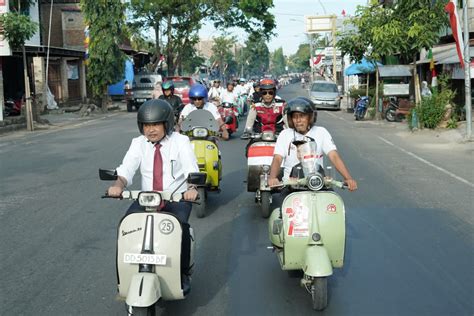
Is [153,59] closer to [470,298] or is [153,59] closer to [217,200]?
[217,200]

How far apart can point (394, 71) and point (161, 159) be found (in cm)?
2231

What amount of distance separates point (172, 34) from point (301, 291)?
1664 inches

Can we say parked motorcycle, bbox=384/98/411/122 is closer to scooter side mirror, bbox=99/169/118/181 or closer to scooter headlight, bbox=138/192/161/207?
scooter side mirror, bbox=99/169/118/181

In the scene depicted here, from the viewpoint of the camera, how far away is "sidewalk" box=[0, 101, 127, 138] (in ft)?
72.4

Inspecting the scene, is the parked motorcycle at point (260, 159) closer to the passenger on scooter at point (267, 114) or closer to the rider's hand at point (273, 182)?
the passenger on scooter at point (267, 114)

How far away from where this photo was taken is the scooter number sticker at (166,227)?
13.9 ft

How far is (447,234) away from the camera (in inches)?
275

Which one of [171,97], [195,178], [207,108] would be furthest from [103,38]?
[195,178]

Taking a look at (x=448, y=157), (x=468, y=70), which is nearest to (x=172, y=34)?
(x=468, y=70)

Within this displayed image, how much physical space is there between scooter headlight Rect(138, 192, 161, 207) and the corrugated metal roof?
22471 millimetres

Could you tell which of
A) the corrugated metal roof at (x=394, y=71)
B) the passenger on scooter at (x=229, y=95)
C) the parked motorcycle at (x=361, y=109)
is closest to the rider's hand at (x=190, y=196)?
the passenger on scooter at (x=229, y=95)

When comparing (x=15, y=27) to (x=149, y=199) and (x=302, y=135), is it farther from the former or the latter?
(x=149, y=199)

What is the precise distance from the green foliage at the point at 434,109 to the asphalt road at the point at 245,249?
811 centimetres

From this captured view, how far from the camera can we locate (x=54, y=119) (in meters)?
28.2
